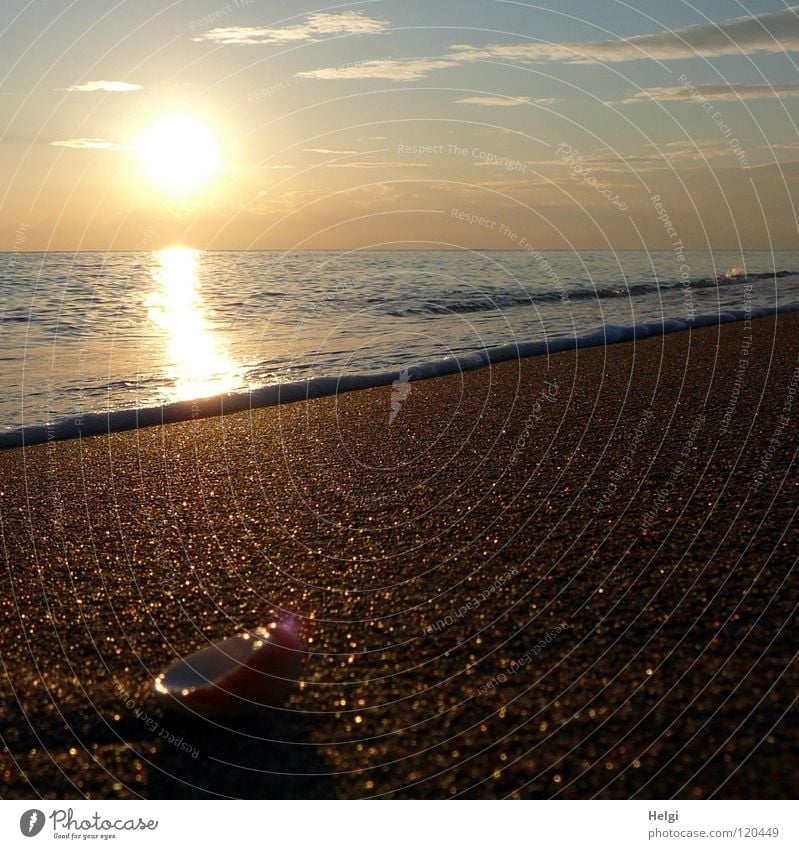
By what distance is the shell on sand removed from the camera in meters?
4.34

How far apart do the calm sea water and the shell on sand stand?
8706 mm

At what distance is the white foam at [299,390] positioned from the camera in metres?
11.8

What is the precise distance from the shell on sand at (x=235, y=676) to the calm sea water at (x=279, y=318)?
343 inches

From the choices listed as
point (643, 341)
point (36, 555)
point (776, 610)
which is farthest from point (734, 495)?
point (643, 341)

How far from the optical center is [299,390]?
14.2m

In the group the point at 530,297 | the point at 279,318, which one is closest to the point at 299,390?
the point at 279,318

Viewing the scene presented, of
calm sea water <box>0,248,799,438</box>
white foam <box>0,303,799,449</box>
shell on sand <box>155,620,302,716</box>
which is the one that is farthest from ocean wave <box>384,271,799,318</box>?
shell on sand <box>155,620,302,716</box>

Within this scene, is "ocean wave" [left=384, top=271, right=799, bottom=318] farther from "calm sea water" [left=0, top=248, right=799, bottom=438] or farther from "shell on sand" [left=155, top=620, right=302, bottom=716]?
"shell on sand" [left=155, top=620, right=302, bottom=716]

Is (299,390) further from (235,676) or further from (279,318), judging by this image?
(279,318)

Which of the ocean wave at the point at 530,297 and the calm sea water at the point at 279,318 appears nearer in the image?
the calm sea water at the point at 279,318

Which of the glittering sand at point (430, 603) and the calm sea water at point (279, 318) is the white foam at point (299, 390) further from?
the glittering sand at point (430, 603)

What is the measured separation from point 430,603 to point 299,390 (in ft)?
29.3

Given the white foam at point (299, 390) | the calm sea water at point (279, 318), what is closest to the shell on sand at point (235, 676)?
the white foam at point (299, 390)

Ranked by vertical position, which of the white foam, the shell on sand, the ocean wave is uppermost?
the ocean wave
